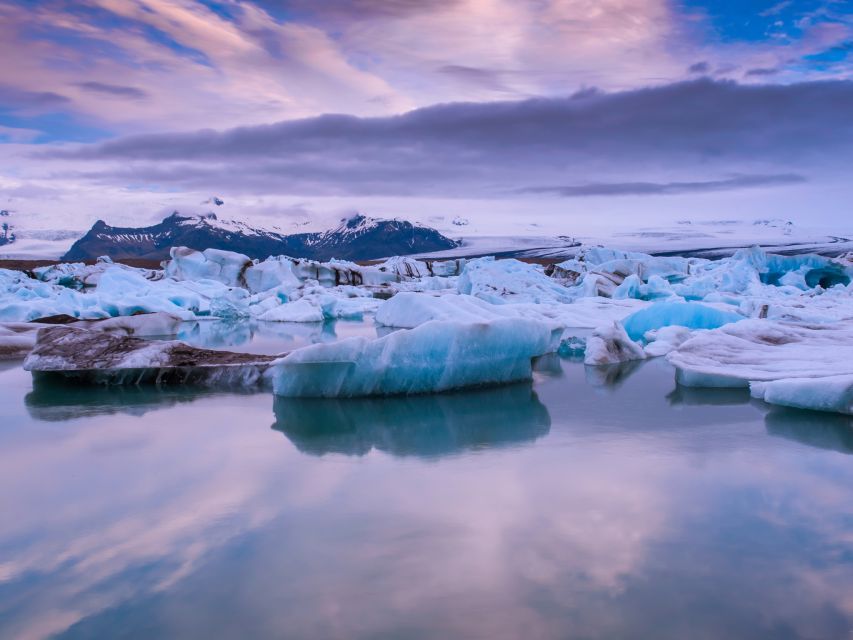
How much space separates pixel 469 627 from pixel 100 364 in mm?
4894

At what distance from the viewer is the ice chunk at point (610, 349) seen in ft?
23.0

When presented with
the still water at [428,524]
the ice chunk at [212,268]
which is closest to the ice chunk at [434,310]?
the still water at [428,524]

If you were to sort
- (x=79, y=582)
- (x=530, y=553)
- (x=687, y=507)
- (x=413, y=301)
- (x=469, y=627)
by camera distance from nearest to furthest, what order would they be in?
(x=469, y=627) → (x=79, y=582) → (x=530, y=553) → (x=687, y=507) → (x=413, y=301)

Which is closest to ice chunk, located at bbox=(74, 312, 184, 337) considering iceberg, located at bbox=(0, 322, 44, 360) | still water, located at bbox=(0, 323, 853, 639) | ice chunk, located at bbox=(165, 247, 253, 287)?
iceberg, located at bbox=(0, 322, 44, 360)

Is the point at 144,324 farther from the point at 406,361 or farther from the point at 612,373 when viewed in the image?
the point at 612,373

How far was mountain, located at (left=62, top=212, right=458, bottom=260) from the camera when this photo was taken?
129625 mm

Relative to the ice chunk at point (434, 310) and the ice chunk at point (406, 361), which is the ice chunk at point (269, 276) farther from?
the ice chunk at point (406, 361)

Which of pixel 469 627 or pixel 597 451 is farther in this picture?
pixel 597 451

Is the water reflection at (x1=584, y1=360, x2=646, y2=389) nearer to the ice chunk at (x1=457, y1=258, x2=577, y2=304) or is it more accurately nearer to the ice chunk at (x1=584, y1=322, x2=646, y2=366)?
the ice chunk at (x1=584, y1=322, x2=646, y2=366)

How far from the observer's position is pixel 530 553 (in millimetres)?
2363

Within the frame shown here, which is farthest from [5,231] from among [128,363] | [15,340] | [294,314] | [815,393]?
[815,393]

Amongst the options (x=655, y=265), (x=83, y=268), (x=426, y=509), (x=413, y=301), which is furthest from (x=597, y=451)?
(x=83, y=268)

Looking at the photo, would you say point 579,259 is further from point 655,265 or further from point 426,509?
point 426,509

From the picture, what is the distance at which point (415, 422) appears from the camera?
4.45 m
